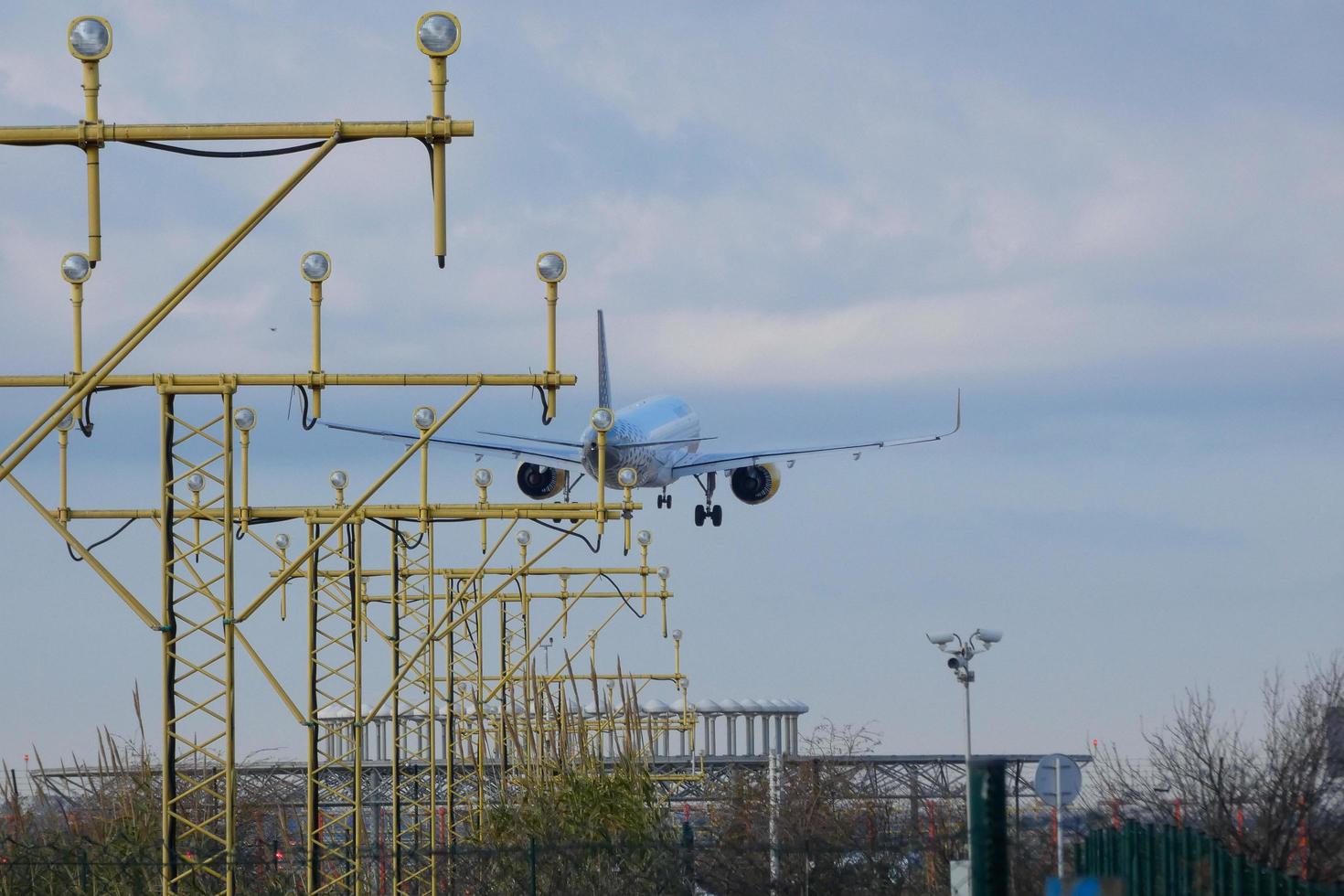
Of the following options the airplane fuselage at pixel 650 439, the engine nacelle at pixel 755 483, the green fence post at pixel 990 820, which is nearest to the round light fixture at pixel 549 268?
the green fence post at pixel 990 820

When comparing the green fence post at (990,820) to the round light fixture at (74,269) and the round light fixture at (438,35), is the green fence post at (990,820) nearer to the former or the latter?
the round light fixture at (438,35)

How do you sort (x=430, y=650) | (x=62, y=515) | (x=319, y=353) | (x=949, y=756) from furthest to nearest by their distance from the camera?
1. (x=949, y=756)
2. (x=430, y=650)
3. (x=62, y=515)
4. (x=319, y=353)

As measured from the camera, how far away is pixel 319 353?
2102cm

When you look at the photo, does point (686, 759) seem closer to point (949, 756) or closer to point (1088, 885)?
point (949, 756)

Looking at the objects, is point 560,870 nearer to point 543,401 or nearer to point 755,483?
point 543,401

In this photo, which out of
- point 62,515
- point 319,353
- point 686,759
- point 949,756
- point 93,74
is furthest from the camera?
point 949,756

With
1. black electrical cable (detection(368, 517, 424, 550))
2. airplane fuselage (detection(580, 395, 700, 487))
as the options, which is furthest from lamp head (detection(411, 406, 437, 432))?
airplane fuselage (detection(580, 395, 700, 487))

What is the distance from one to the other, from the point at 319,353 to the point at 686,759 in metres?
46.3

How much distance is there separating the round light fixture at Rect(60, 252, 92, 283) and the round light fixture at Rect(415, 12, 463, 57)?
717cm

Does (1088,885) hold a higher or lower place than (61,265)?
lower

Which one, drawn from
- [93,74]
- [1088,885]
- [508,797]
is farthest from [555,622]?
[1088,885]

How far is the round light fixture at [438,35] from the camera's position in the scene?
15.5 metres

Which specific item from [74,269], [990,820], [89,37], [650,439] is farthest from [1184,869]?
[650,439]

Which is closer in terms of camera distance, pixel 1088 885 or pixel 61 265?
pixel 1088 885
